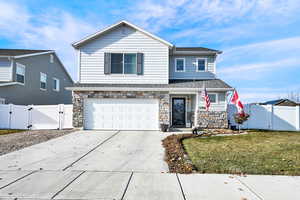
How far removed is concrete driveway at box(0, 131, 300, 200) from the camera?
338cm

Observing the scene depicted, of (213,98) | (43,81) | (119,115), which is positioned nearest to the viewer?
(119,115)

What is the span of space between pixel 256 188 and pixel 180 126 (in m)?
10.0

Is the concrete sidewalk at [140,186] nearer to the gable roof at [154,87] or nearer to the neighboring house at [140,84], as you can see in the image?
the neighboring house at [140,84]

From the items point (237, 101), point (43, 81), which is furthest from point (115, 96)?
point (43, 81)

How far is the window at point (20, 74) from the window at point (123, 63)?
30.7 feet

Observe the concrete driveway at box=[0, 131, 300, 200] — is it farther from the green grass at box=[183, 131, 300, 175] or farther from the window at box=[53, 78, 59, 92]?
the window at box=[53, 78, 59, 92]

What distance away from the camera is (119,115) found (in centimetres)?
1211

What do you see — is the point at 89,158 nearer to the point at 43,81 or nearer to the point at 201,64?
the point at 201,64

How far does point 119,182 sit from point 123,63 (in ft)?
33.1

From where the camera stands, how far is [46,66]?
19.2m

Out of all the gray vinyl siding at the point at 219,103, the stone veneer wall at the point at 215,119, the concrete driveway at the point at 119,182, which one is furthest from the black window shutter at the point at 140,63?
the concrete driveway at the point at 119,182

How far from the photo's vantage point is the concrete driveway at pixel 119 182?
3.38 metres

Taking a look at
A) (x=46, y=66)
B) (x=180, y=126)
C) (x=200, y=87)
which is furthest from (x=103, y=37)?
(x=46, y=66)

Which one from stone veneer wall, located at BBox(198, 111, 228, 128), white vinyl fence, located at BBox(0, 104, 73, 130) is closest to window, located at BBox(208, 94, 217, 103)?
stone veneer wall, located at BBox(198, 111, 228, 128)
